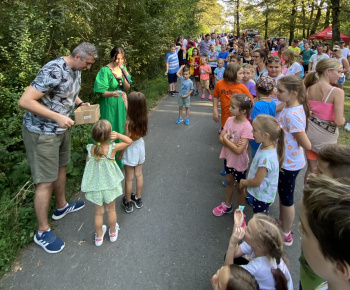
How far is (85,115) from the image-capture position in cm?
307

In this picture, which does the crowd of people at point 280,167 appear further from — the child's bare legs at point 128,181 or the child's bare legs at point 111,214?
the child's bare legs at point 111,214

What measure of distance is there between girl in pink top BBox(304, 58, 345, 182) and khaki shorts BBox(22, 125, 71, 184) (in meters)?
3.07

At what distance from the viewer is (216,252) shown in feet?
9.05

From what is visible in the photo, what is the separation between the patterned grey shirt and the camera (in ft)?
8.39

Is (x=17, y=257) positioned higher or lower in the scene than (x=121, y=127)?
lower

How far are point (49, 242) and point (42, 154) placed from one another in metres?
0.97

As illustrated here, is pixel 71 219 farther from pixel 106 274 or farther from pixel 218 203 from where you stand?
pixel 218 203

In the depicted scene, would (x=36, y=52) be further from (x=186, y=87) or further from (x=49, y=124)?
(x=186, y=87)

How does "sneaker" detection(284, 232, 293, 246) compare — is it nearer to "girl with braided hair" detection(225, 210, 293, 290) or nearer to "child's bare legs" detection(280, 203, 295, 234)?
"child's bare legs" detection(280, 203, 295, 234)

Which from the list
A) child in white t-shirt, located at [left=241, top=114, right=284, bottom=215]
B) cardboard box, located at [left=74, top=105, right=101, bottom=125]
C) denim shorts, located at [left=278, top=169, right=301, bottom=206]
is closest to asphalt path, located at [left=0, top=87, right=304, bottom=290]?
denim shorts, located at [left=278, top=169, right=301, bottom=206]

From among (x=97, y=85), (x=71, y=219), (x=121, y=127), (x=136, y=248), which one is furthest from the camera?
(x=121, y=127)

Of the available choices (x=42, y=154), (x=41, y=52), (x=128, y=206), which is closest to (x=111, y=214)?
(x=128, y=206)

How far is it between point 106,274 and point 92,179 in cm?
97

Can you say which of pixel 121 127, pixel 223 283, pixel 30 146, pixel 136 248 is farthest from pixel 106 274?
pixel 121 127
